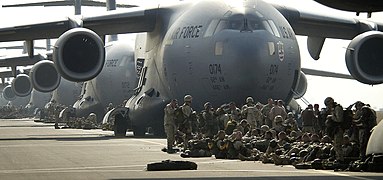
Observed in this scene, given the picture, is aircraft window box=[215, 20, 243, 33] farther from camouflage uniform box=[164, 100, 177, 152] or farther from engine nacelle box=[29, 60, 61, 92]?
engine nacelle box=[29, 60, 61, 92]

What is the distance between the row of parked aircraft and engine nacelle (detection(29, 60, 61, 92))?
30.0 ft

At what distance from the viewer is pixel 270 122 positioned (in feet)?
82.7

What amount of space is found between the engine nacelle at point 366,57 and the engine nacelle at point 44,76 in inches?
653

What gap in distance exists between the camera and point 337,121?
1802cm

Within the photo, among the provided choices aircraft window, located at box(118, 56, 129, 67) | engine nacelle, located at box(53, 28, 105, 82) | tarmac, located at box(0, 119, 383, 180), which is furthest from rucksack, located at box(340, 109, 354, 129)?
aircraft window, located at box(118, 56, 129, 67)

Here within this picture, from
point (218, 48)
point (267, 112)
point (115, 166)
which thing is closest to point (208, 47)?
point (218, 48)

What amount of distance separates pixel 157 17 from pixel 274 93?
5.33m

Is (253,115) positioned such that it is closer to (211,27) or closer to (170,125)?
(170,125)

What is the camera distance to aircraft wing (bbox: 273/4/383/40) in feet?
102

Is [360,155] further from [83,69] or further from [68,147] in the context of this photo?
[83,69]

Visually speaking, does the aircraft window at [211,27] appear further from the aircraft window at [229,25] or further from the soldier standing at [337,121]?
the soldier standing at [337,121]

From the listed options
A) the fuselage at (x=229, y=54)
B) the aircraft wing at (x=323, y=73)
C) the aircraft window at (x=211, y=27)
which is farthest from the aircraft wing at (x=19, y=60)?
the aircraft window at (x=211, y=27)

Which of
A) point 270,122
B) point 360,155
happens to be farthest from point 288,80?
point 360,155

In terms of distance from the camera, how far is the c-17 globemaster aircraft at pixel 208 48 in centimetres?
2709
